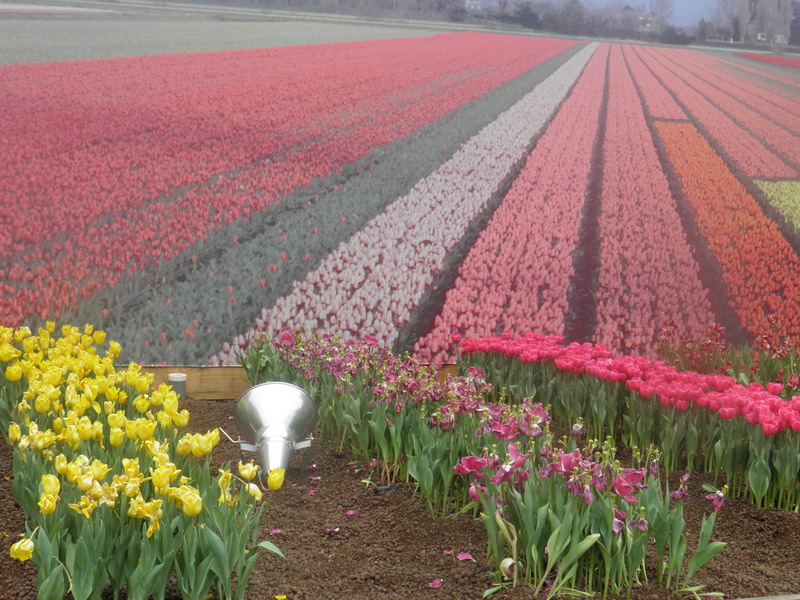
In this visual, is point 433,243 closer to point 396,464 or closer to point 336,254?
point 336,254

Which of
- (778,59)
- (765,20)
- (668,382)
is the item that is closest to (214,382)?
(668,382)

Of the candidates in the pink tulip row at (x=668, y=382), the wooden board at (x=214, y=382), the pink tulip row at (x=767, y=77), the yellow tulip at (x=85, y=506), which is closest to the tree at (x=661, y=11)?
the pink tulip row at (x=767, y=77)

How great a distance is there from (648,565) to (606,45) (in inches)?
148

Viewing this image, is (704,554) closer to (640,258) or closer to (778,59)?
(640,258)

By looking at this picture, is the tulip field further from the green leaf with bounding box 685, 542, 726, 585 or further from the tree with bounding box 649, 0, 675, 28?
the green leaf with bounding box 685, 542, 726, 585

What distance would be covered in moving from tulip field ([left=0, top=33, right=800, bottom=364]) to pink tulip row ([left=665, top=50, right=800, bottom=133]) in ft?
0.05

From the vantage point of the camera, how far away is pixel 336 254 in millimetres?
4473

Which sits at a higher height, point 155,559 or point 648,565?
point 155,559

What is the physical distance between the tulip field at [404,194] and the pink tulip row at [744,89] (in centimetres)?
1

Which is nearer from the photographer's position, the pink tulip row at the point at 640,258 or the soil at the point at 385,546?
the soil at the point at 385,546

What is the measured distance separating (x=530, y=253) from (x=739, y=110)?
5.78 ft

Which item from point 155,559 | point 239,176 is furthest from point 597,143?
point 155,559

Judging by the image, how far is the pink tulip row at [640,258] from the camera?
4727mm

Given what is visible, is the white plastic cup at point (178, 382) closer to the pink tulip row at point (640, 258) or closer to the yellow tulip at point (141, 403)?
the yellow tulip at point (141, 403)
